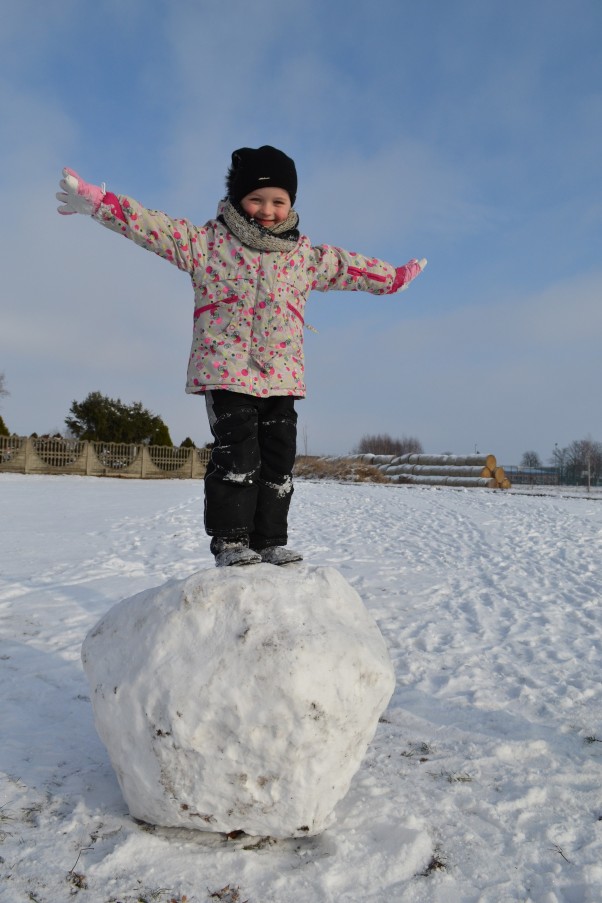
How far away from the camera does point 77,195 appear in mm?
2629

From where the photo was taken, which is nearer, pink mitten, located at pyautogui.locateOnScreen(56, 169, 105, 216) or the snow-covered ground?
the snow-covered ground

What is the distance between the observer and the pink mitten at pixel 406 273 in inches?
130

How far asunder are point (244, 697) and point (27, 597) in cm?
348

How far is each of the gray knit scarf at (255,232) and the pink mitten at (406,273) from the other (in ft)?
2.27

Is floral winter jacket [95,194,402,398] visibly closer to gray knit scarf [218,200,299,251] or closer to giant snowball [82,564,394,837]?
gray knit scarf [218,200,299,251]

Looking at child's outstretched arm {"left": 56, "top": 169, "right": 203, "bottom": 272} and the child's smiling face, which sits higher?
the child's smiling face

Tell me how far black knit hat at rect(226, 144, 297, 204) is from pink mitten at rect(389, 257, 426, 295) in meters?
0.73

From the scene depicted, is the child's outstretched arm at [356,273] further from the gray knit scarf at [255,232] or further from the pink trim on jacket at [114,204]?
the pink trim on jacket at [114,204]

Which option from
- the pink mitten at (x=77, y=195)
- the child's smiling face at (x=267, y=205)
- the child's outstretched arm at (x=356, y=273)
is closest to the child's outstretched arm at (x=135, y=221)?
the pink mitten at (x=77, y=195)

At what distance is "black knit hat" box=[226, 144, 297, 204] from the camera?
278 cm

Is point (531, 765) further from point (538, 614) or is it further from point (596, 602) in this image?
point (596, 602)

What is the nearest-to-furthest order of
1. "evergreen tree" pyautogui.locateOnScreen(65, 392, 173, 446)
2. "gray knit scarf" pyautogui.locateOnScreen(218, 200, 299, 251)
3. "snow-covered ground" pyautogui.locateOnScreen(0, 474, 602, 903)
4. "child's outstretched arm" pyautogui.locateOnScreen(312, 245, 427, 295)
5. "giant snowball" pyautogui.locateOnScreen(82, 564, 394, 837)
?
"snow-covered ground" pyautogui.locateOnScreen(0, 474, 602, 903), "giant snowball" pyautogui.locateOnScreen(82, 564, 394, 837), "gray knit scarf" pyautogui.locateOnScreen(218, 200, 299, 251), "child's outstretched arm" pyautogui.locateOnScreen(312, 245, 427, 295), "evergreen tree" pyautogui.locateOnScreen(65, 392, 173, 446)

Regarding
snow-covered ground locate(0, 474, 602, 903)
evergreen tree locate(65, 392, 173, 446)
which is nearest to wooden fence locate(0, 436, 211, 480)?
evergreen tree locate(65, 392, 173, 446)

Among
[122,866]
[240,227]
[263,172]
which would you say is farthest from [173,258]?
[122,866]
